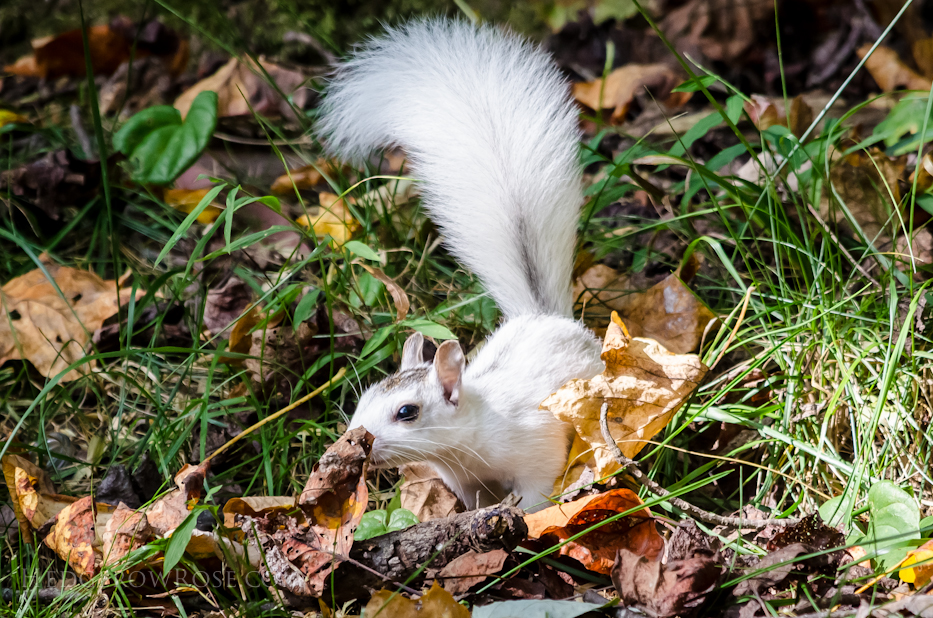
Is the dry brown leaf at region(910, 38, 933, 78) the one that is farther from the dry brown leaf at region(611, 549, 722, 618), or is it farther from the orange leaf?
the dry brown leaf at region(611, 549, 722, 618)

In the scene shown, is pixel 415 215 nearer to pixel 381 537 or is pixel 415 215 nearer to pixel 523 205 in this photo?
pixel 523 205

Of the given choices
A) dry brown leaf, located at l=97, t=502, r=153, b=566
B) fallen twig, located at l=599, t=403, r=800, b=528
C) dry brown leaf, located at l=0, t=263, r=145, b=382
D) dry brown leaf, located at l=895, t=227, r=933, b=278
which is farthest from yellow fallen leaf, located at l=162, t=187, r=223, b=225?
dry brown leaf, located at l=895, t=227, r=933, b=278

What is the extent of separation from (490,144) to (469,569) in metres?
1.22

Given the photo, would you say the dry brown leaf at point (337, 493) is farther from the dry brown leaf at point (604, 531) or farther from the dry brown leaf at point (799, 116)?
the dry brown leaf at point (799, 116)

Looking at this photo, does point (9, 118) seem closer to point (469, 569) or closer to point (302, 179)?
point (302, 179)

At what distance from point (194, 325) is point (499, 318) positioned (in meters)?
0.98

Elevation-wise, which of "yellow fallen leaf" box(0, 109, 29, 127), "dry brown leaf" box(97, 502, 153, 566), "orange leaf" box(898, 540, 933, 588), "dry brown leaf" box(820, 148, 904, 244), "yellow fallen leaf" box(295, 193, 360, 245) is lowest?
"dry brown leaf" box(97, 502, 153, 566)

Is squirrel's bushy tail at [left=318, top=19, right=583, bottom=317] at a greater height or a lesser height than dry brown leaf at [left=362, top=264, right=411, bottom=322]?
greater

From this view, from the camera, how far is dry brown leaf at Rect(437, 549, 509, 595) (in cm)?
148

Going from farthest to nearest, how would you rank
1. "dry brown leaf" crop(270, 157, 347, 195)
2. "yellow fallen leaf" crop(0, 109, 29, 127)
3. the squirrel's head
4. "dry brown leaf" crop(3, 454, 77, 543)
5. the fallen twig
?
"yellow fallen leaf" crop(0, 109, 29, 127)
"dry brown leaf" crop(270, 157, 347, 195)
the squirrel's head
"dry brown leaf" crop(3, 454, 77, 543)
the fallen twig

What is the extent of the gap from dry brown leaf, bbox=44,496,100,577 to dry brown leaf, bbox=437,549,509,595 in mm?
775

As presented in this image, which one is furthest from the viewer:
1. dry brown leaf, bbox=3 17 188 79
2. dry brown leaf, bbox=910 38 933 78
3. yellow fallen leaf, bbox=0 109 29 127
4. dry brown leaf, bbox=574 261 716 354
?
dry brown leaf, bbox=3 17 188 79

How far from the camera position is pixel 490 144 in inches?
86.4

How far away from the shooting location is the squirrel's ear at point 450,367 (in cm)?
196
